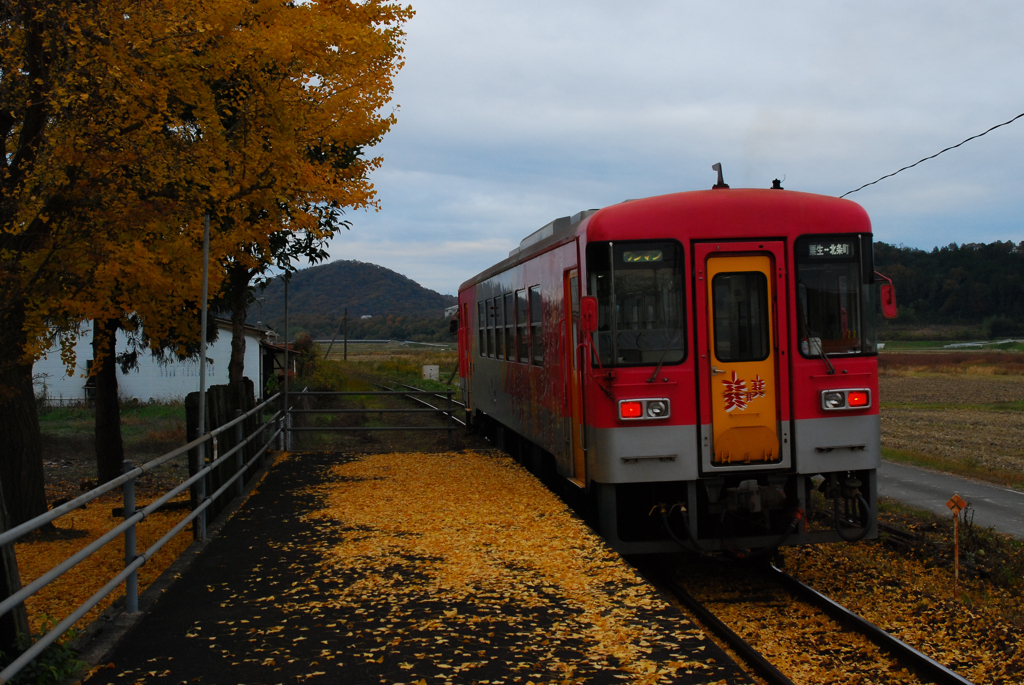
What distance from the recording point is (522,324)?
11336 millimetres

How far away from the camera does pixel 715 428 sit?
739cm

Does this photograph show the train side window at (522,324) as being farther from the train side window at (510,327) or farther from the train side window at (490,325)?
the train side window at (490,325)

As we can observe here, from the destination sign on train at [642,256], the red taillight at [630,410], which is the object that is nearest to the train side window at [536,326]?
the destination sign on train at [642,256]

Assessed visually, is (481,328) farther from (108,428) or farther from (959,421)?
(959,421)

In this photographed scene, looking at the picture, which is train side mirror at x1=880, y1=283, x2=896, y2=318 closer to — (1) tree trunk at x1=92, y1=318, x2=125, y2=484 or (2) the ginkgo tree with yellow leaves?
(2) the ginkgo tree with yellow leaves

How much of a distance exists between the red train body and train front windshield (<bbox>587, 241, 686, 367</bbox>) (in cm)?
1

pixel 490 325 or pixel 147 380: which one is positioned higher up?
pixel 490 325

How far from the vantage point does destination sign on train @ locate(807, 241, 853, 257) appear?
7.48 metres

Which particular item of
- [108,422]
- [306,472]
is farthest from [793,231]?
[108,422]

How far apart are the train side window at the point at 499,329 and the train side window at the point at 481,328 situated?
1217mm

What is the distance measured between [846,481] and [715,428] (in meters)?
1.23

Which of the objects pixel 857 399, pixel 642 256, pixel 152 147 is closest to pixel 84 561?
pixel 152 147

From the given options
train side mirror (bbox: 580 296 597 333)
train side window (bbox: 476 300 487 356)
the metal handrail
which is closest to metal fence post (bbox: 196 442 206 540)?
the metal handrail

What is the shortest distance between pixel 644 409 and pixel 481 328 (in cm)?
818
